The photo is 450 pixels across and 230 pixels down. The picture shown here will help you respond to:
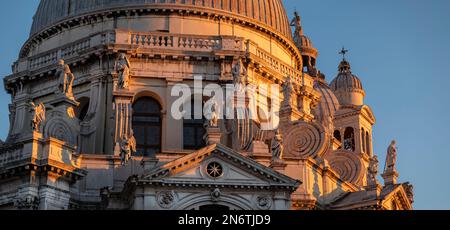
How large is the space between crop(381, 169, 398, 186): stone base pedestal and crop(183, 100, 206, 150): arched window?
10.4 m

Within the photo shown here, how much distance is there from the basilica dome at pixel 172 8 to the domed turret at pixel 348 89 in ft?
39.2

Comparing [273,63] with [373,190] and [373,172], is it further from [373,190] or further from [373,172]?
[373,190]

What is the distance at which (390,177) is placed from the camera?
55.5 metres

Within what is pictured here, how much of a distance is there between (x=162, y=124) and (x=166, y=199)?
10.4m

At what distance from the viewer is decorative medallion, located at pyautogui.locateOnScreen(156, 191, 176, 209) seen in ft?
145

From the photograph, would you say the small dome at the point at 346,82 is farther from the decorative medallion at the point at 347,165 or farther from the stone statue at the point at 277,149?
the stone statue at the point at 277,149

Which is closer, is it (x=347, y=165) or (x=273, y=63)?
(x=273, y=63)

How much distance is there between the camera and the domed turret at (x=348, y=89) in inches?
2874

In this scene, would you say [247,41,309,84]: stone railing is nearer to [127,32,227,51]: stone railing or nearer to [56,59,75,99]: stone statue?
[127,32,227,51]: stone railing

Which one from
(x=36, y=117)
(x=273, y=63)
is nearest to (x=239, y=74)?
(x=273, y=63)

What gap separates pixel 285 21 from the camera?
206 feet

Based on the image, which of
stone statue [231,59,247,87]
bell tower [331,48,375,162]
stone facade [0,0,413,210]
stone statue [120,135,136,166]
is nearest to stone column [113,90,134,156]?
stone facade [0,0,413,210]

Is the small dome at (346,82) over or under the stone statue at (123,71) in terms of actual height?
over

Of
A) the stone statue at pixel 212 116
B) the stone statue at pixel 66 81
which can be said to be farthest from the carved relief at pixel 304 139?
the stone statue at pixel 66 81
